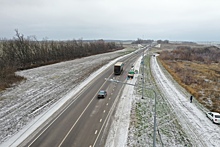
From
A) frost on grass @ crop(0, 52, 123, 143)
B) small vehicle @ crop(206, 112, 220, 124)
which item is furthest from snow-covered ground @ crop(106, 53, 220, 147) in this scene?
frost on grass @ crop(0, 52, 123, 143)

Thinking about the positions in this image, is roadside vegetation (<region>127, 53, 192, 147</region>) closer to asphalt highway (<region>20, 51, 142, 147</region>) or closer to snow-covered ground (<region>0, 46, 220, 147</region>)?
snow-covered ground (<region>0, 46, 220, 147</region>)

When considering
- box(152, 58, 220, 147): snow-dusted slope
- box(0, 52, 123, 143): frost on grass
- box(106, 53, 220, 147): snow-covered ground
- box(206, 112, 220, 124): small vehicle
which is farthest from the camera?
box(206, 112, 220, 124): small vehicle

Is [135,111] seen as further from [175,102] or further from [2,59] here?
[2,59]

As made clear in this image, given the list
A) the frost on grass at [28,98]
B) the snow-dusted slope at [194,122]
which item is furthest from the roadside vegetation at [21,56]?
the snow-dusted slope at [194,122]

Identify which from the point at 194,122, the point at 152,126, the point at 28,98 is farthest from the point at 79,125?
the point at 194,122

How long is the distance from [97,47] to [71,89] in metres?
83.8

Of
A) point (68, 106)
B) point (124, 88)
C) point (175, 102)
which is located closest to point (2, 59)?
point (68, 106)

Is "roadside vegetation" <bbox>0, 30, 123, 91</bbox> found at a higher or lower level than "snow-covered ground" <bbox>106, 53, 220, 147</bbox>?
higher

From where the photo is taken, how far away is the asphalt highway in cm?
1791

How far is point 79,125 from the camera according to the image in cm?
2131

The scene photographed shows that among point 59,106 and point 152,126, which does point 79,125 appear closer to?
point 59,106

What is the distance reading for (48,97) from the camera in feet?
102

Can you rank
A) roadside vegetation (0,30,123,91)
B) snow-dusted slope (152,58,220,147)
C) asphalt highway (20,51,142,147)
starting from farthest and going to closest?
1. roadside vegetation (0,30,123,91)
2. snow-dusted slope (152,58,220,147)
3. asphalt highway (20,51,142,147)

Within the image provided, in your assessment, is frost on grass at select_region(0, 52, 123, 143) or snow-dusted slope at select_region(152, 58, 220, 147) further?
frost on grass at select_region(0, 52, 123, 143)
